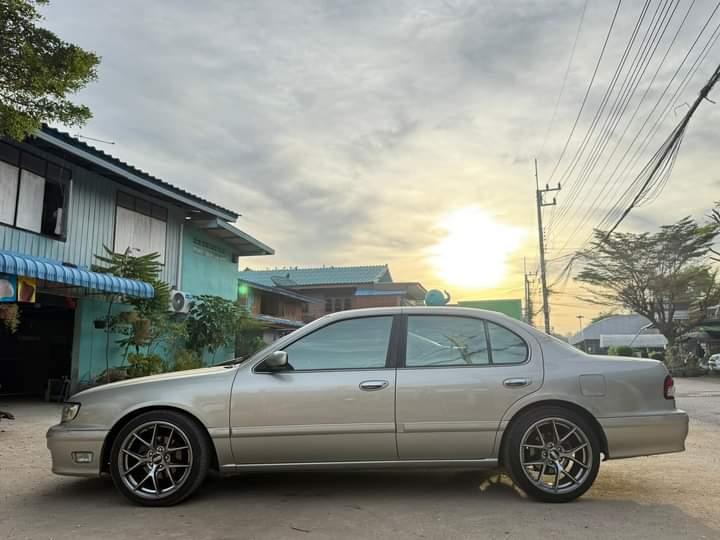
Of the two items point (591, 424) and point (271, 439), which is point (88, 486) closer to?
point (271, 439)

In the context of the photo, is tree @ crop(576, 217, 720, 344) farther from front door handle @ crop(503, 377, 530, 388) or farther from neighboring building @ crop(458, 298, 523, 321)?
front door handle @ crop(503, 377, 530, 388)

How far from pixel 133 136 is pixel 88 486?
906 centimetres

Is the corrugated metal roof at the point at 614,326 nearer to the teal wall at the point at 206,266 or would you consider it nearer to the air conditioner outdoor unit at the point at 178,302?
the teal wall at the point at 206,266

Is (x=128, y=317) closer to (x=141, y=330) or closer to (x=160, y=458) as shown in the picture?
(x=141, y=330)

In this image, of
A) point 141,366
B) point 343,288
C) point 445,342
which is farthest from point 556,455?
point 343,288

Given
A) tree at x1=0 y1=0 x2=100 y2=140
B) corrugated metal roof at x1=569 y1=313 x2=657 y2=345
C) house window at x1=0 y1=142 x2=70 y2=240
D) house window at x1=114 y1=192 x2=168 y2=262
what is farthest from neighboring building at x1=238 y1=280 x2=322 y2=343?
corrugated metal roof at x1=569 y1=313 x2=657 y2=345

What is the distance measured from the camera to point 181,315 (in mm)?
15523

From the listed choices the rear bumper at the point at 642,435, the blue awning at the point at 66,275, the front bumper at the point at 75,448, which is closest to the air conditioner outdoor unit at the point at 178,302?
the blue awning at the point at 66,275

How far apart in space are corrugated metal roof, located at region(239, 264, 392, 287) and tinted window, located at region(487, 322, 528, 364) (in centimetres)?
3338

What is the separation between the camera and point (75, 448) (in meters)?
4.38

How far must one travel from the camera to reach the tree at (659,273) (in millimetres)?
30703

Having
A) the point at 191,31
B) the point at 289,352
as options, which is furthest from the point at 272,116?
the point at 289,352

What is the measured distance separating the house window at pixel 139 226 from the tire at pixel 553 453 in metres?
11.3

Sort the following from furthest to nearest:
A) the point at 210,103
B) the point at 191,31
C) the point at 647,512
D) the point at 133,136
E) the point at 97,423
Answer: the point at 133,136 < the point at 210,103 < the point at 191,31 < the point at 97,423 < the point at 647,512
